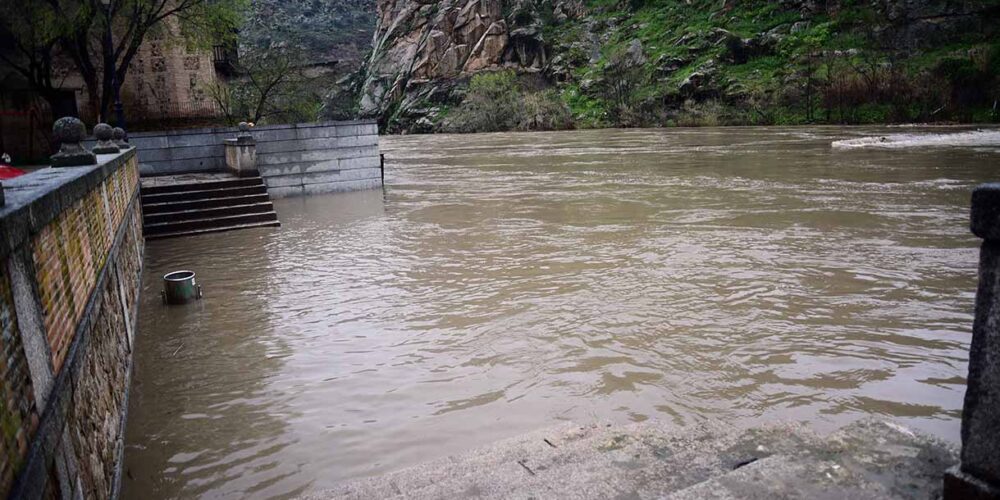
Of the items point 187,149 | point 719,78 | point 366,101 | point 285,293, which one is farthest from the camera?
point 366,101

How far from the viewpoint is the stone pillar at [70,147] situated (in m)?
6.04

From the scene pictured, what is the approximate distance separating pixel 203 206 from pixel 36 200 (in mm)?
12066

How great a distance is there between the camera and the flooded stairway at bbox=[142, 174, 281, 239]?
13680 millimetres

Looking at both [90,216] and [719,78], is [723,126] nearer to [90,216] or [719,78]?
[719,78]

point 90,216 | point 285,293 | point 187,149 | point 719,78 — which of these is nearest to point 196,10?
point 187,149

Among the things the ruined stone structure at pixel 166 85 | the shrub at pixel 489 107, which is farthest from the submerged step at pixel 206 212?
the shrub at pixel 489 107

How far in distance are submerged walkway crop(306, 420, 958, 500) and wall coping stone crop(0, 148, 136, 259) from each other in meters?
2.08

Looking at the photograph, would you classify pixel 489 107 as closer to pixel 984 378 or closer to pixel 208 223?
pixel 208 223

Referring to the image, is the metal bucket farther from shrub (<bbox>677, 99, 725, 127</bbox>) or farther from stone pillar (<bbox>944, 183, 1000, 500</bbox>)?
shrub (<bbox>677, 99, 725, 127</bbox>)

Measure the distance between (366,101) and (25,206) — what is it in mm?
92460

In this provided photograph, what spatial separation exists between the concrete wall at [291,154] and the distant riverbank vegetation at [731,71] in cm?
3866

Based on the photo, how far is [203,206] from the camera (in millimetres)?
14484

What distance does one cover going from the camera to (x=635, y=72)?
65.6 meters

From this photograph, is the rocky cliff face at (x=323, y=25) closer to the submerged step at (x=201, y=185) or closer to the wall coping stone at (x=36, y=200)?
the submerged step at (x=201, y=185)
